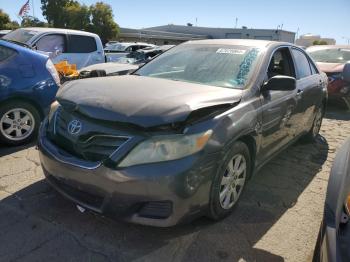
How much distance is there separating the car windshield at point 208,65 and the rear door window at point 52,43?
5.35 m

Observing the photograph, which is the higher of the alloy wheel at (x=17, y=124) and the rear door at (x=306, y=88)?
the rear door at (x=306, y=88)

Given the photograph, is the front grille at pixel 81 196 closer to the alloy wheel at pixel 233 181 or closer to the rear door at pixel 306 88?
the alloy wheel at pixel 233 181

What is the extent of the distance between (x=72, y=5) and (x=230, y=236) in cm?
4264

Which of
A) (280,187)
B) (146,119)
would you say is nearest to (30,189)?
(146,119)

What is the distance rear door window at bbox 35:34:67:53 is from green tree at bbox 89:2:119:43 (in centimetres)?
3025

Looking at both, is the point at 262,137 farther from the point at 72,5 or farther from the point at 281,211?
the point at 72,5

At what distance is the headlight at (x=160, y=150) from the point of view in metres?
2.65

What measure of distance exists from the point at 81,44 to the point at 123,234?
25.6ft

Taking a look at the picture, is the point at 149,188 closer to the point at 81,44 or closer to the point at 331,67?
the point at 81,44

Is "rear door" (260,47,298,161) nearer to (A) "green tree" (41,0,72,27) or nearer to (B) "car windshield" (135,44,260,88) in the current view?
(B) "car windshield" (135,44,260,88)

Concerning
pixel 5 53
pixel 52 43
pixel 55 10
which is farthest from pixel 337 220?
pixel 55 10

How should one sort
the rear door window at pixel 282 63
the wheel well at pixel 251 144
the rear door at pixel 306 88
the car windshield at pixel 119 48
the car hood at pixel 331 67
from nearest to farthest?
the wheel well at pixel 251 144 < the rear door window at pixel 282 63 < the rear door at pixel 306 88 < the car hood at pixel 331 67 < the car windshield at pixel 119 48

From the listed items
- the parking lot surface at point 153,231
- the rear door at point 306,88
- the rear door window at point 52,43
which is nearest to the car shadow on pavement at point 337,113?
the rear door at point 306,88

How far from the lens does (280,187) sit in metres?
4.22
